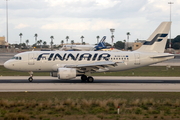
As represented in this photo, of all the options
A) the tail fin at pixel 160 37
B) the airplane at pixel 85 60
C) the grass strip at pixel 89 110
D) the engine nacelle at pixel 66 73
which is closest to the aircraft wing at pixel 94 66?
the airplane at pixel 85 60

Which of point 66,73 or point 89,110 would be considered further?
point 66,73

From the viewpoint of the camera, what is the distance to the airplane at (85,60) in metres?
33.0

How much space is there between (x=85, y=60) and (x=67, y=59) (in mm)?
2533

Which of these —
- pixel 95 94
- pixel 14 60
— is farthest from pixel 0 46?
pixel 95 94

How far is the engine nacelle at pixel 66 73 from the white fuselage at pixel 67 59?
2.61 m

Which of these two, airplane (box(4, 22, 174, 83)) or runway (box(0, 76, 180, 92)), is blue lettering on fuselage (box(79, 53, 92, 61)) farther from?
runway (box(0, 76, 180, 92))

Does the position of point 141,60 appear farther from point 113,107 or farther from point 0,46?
point 0,46

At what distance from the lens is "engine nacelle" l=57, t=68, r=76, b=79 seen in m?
30.7

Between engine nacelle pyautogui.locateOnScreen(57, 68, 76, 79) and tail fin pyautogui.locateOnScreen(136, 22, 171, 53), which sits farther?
tail fin pyautogui.locateOnScreen(136, 22, 171, 53)

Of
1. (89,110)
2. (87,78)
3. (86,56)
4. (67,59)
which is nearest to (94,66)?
(87,78)

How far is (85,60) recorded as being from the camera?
34.7 meters

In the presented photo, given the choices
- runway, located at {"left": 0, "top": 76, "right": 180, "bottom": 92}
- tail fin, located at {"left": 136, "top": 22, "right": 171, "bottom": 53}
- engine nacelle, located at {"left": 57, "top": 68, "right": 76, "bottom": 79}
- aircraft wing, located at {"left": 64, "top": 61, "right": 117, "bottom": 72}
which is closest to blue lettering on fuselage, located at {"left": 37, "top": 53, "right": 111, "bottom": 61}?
aircraft wing, located at {"left": 64, "top": 61, "right": 117, "bottom": 72}

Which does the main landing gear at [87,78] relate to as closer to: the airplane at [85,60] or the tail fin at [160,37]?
the airplane at [85,60]

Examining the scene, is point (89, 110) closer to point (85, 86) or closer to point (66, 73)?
point (85, 86)
